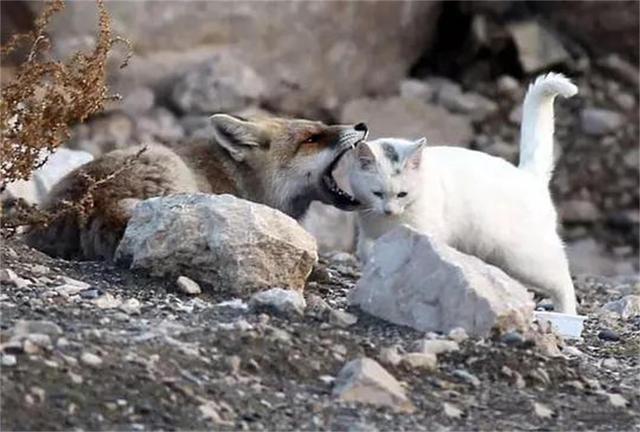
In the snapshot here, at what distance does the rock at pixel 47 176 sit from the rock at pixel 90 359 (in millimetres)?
3262

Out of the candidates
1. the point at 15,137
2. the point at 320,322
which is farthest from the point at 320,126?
the point at 320,322

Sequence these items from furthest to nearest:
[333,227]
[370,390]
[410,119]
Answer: [410,119]
[333,227]
[370,390]

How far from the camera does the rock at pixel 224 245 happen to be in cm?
652

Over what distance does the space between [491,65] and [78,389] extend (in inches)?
377

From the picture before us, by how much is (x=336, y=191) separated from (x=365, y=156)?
76 cm

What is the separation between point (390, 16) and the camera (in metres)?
13.7

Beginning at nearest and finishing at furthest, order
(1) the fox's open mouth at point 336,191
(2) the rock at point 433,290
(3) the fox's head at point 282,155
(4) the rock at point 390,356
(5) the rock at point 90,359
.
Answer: (5) the rock at point 90,359, (4) the rock at point 390,356, (2) the rock at point 433,290, (1) the fox's open mouth at point 336,191, (3) the fox's head at point 282,155

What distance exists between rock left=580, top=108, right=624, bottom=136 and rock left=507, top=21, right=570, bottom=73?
0.51 m

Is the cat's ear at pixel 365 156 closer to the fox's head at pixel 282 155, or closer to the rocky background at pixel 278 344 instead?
the rocky background at pixel 278 344

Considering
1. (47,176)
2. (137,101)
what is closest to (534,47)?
(137,101)

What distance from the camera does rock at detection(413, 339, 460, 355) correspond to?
580cm

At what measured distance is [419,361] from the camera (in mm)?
5695

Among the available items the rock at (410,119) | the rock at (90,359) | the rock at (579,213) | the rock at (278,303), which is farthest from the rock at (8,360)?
the rock at (579,213)

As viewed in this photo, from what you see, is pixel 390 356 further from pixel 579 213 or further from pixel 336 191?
pixel 579 213
